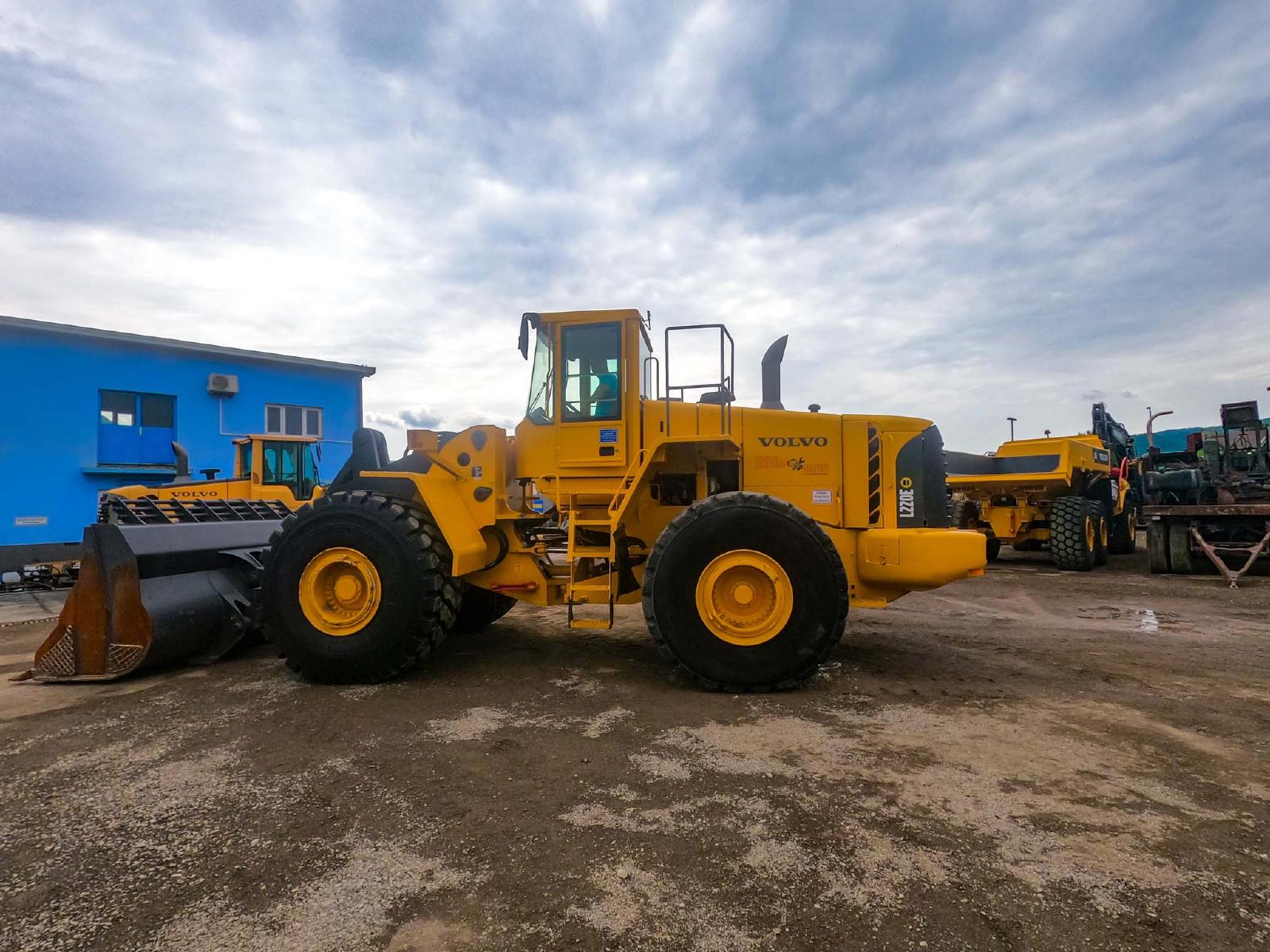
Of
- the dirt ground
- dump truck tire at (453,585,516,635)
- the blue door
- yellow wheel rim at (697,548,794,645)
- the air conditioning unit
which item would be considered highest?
the air conditioning unit

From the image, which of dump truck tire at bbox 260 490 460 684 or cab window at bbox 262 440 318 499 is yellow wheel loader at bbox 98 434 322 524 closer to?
cab window at bbox 262 440 318 499

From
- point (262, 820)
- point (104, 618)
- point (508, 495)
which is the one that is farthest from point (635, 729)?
point (104, 618)

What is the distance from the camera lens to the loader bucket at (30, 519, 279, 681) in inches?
200

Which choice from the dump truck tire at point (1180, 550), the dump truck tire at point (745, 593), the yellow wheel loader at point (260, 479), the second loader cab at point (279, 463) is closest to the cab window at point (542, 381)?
the dump truck tire at point (745, 593)

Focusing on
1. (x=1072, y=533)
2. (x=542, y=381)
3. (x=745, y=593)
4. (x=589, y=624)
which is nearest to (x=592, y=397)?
(x=542, y=381)

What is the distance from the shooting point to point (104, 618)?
511cm

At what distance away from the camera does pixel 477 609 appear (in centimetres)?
674

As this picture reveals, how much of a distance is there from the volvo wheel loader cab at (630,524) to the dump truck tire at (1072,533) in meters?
8.52

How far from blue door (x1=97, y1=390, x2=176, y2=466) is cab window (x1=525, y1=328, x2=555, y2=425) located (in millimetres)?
18670

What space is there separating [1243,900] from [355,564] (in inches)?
195

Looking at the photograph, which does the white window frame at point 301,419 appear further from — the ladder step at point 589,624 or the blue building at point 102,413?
the ladder step at point 589,624

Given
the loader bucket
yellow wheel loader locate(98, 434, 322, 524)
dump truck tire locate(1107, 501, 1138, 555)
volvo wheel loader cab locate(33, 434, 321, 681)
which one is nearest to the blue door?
yellow wheel loader locate(98, 434, 322, 524)

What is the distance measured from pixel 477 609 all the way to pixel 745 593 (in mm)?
3025

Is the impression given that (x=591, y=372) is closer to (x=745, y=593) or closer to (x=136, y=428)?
(x=745, y=593)
